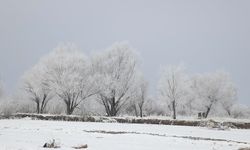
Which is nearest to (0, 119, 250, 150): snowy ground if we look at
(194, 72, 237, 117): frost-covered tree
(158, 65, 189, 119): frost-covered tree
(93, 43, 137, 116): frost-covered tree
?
(93, 43, 137, 116): frost-covered tree

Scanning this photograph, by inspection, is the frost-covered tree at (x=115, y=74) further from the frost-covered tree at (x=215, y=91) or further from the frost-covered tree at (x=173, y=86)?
the frost-covered tree at (x=215, y=91)

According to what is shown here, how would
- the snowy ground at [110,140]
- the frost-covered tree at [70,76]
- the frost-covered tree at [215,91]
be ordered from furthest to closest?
the frost-covered tree at [215,91] → the frost-covered tree at [70,76] → the snowy ground at [110,140]

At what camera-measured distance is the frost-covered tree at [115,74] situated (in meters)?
57.6

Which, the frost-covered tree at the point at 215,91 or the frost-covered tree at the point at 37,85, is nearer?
the frost-covered tree at the point at 37,85

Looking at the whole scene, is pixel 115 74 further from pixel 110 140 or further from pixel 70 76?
pixel 110 140

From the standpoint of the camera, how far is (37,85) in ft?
221

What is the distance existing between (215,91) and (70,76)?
31.7m

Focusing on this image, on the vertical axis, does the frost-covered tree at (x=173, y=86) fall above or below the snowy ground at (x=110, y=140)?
above

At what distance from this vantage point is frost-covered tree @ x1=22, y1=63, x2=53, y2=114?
6377 centimetres

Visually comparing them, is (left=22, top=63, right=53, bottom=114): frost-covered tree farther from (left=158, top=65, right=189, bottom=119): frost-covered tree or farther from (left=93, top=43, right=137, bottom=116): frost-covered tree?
(left=158, top=65, right=189, bottom=119): frost-covered tree

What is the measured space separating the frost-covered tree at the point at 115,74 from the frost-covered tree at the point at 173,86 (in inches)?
324

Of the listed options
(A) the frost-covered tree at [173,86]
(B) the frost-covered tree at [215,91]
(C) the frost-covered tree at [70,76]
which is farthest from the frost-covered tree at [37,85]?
(B) the frost-covered tree at [215,91]

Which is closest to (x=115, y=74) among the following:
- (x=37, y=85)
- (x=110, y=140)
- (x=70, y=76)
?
(x=70, y=76)

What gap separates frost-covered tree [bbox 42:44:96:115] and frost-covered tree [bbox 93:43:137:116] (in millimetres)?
1955
